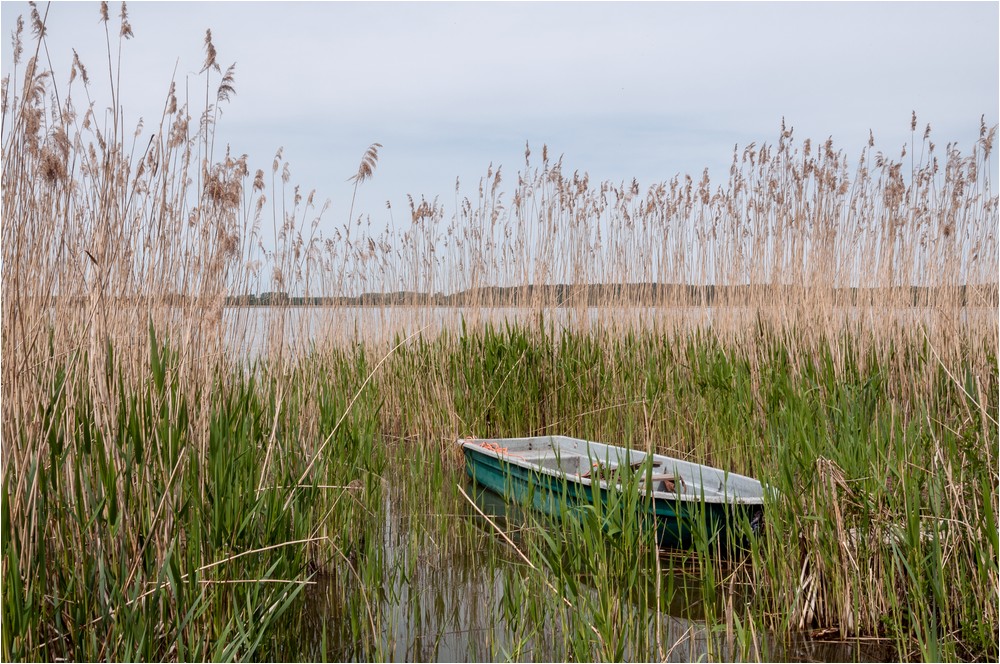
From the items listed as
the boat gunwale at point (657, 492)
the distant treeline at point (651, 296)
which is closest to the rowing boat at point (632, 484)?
the boat gunwale at point (657, 492)

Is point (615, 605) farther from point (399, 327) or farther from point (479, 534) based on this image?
point (399, 327)

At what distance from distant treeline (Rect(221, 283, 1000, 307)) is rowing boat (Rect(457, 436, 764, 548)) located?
1.37m

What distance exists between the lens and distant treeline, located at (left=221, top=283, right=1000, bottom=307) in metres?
4.97

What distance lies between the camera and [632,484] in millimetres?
2686

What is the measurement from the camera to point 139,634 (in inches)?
83.3

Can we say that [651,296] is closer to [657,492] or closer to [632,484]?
[657,492]

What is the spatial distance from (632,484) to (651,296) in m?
3.96

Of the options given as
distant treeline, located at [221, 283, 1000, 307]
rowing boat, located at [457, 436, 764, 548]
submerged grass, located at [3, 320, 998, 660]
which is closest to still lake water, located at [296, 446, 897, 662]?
submerged grass, located at [3, 320, 998, 660]

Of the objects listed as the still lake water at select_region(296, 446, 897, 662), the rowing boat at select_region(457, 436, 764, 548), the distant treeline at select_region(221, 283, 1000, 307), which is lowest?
the still lake water at select_region(296, 446, 897, 662)

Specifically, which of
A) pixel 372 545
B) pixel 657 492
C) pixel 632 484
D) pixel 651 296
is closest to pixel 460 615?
pixel 372 545

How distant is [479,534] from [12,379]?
2463mm

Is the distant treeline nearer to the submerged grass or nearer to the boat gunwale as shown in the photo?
the submerged grass

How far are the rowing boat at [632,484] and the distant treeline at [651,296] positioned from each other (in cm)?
137

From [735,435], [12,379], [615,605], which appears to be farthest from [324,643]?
[735,435]
